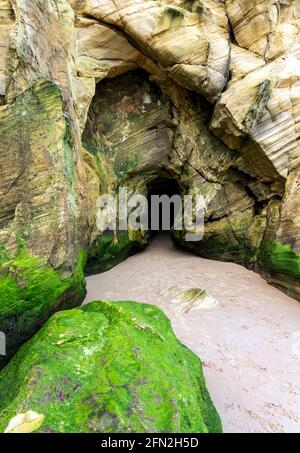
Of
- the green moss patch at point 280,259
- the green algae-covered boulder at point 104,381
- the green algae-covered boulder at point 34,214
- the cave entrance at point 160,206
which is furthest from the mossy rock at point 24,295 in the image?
the cave entrance at point 160,206

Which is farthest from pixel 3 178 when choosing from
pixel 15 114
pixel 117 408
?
pixel 117 408

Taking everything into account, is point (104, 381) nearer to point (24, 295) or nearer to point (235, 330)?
point (24, 295)

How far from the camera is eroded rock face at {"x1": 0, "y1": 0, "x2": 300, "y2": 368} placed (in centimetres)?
643

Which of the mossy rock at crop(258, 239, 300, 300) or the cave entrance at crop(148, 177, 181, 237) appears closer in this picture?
the mossy rock at crop(258, 239, 300, 300)

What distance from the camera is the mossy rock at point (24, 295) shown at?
5.73m

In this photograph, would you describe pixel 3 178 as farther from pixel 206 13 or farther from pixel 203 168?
pixel 206 13

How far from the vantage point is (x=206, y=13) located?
11953 millimetres

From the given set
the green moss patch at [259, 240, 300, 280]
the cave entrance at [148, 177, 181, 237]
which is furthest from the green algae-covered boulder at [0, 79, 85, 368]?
the cave entrance at [148, 177, 181, 237]

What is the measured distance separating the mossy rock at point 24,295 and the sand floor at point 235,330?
294cm

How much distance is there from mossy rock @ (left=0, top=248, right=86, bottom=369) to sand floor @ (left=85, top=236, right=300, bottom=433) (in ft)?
9.65

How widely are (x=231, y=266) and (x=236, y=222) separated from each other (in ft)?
6.09

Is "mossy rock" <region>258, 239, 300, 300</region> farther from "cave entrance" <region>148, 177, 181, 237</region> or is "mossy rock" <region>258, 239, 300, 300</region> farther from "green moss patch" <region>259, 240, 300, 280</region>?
"cave entrance" <region>148, 177, 181, 237</region>

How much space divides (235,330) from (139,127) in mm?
9346

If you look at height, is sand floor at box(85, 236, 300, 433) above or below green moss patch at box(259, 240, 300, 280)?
below
